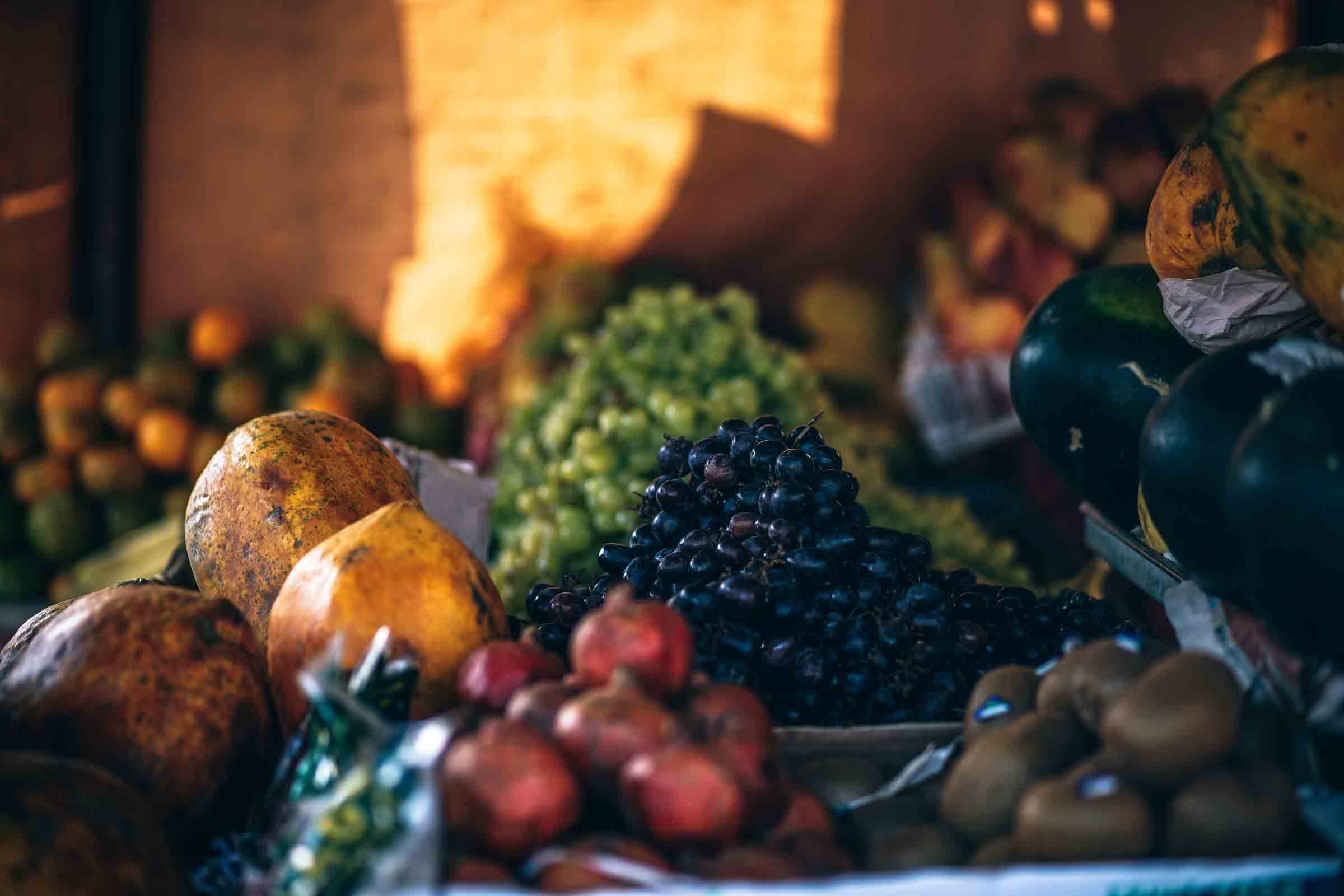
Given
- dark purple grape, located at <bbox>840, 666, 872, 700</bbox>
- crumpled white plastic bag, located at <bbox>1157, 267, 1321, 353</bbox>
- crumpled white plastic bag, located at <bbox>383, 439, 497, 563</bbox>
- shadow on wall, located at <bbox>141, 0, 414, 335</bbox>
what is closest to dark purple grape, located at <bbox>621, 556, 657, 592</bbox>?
dark purple grape, located at <bbox>840, 666, 872, 700</bbox>

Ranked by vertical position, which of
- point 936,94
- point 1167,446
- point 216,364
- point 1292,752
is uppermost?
point 936,94

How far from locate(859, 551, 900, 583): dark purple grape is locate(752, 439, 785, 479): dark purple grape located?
0.20 metres

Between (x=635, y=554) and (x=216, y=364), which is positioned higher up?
Answer: (x=635, y=554)

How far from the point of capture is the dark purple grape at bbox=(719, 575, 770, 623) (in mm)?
1377

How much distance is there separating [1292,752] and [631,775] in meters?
0.73

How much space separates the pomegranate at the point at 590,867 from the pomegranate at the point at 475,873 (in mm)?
36

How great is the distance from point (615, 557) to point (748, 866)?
715 mm

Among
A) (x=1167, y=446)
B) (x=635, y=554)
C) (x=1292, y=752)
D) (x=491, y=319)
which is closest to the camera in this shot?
(x=1292, y=752)

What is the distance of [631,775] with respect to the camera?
98 centimetres

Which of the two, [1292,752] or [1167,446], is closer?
[1292,752]

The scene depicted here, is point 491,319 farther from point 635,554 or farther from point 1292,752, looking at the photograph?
point 1292,752

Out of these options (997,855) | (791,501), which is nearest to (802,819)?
(997,855)

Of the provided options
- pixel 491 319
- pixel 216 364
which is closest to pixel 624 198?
pixel 491 319

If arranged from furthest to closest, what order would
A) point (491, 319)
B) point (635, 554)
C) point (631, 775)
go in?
point (491, 319) < point (635, 554) < point (631, 775)
